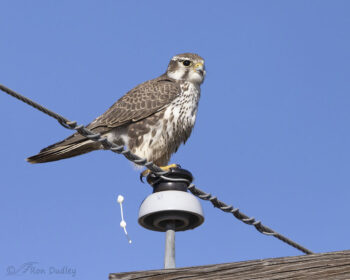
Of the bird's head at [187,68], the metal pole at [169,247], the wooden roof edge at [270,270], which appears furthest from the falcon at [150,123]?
the wooden roof edge at [270,270]

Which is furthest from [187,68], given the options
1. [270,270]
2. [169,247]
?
[270,270]

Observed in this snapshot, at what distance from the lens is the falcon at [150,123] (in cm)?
563

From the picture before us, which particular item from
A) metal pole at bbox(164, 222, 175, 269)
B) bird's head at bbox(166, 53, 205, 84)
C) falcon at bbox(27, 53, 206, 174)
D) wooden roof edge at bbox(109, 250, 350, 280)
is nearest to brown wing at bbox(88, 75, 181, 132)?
falcon at bbox(27, 53, 206, 174)

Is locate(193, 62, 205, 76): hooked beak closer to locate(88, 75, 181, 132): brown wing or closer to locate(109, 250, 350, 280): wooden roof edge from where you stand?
locate(88, 75, 181, 132): brown wing

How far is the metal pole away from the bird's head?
3.38m

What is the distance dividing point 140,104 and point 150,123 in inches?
13.1

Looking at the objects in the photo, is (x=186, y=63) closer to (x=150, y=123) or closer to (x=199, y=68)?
(x=199, y=68)

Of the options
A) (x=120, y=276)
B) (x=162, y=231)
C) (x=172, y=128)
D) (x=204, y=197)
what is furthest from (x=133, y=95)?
(x=120, y=276)

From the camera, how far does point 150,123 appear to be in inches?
225

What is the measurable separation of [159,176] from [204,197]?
12.9 inches

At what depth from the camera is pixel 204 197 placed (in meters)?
3.52

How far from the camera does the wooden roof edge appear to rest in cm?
230

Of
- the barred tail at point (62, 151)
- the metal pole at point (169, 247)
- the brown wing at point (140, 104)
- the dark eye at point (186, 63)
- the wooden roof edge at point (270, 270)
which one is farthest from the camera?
the dark eye at point (186, 63)

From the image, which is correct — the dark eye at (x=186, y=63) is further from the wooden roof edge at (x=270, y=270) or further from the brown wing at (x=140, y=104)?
the wooden roof edge at (x=270, y=270)
